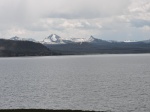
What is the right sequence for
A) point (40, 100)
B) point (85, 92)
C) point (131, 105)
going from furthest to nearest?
point (85, 92) → point (40, 100) → point (131, 105)

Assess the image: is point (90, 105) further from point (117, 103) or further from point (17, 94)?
point (17, 94)

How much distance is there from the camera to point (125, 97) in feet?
264

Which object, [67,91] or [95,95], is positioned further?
[67,91]

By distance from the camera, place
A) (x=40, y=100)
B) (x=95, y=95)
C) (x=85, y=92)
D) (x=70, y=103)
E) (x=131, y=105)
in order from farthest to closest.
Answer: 1. (x=85, y=92)
2. (x=95, y=95)
3. (x=40, y=100)
4. (x=70, y=103)
5. (x=131, y=105)

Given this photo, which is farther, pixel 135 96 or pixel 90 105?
pixel 135 96

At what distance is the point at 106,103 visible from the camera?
73.4m

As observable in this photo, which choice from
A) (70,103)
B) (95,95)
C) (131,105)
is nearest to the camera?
(131,105)

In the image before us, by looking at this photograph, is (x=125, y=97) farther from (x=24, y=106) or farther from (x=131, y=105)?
(x=24, y=106)

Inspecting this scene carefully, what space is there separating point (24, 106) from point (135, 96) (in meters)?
26.8

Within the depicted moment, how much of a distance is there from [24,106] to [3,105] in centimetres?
473

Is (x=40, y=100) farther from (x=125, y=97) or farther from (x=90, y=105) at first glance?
(x=125, y=97)

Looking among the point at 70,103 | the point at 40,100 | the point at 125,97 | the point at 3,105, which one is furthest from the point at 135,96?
the point at 3,105

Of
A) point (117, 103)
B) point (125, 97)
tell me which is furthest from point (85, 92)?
point (117, 103)

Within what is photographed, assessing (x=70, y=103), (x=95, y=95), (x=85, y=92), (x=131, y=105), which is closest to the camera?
(x=131, y=105)
